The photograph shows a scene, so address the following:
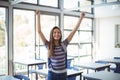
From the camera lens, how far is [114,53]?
8125 mm

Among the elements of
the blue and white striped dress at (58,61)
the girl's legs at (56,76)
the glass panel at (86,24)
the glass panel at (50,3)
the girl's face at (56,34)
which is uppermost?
the glass panel at (50,3)

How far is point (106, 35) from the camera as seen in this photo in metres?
8.45

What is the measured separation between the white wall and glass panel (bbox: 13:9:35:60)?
3.72 m

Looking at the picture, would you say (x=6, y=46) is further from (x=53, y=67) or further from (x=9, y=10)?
(x=53, y=67)

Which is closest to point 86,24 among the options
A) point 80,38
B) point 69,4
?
point 80,38

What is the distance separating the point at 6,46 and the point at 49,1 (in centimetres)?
249

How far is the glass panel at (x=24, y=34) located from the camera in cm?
579

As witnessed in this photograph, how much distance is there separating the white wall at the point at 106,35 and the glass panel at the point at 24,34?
12.2 feet

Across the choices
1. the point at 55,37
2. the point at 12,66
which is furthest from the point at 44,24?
the point at 55,37

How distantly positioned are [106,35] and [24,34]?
4157 millimetres

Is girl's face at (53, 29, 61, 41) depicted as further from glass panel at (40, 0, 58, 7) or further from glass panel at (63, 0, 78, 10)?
glass panel at (63, 0, 78, 10)

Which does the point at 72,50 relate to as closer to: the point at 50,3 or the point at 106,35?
the point at 106,35

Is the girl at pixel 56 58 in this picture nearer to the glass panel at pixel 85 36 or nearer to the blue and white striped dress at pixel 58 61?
the blue and white striped dress at pixel 58 61

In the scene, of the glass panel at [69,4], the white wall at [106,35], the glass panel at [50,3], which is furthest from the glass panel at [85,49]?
the glass panel at [50,3]
